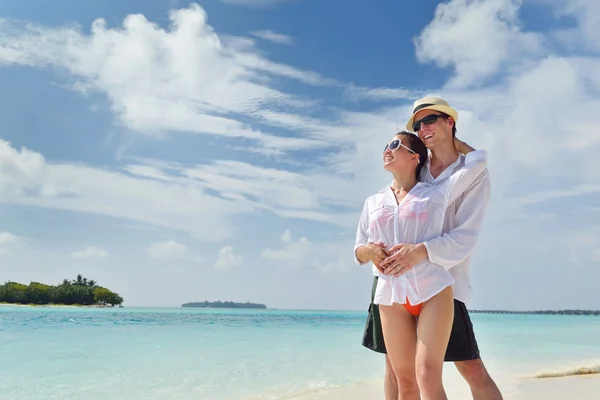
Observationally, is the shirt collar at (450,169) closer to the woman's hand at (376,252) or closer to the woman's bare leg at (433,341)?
the woman's hand at (376,252)

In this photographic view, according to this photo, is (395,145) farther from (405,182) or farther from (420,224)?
(420,224)

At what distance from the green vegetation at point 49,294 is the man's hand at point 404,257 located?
8191 centimetres

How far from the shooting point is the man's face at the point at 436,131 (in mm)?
2670

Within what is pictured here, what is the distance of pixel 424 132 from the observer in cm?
270

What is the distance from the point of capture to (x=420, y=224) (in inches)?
96.9

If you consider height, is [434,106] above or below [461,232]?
above

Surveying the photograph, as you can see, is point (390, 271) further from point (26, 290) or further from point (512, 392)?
point (26, 290)

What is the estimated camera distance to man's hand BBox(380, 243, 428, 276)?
7.79 feet

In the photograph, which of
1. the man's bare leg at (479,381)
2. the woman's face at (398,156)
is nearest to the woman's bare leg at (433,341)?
the man's bare leg at (479,381)

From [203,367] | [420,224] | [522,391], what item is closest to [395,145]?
[420,224]

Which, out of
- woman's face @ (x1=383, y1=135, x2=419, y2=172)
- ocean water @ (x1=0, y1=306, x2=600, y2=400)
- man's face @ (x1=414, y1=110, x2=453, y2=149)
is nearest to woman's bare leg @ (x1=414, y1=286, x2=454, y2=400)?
woman's face @ (x1=383, y1=135, x2=419, y2=172)

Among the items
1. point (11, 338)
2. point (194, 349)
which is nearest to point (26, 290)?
point (11, 338)

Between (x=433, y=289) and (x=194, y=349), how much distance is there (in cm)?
1015

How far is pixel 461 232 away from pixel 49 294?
3242 inches
